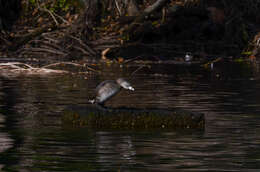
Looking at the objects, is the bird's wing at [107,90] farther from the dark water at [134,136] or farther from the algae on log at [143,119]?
the dark water at [134,136]

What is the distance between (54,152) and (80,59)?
90.1 feet

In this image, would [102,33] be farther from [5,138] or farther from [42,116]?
[5,138]

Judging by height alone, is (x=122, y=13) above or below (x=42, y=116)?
above

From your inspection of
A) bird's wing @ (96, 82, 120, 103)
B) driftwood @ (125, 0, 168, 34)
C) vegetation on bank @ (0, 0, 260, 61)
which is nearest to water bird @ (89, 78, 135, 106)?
bird's wing @ (96, 82, 120, 103)

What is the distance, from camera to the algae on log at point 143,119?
43.8 feet

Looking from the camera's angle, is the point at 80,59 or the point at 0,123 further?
the point at 80,59

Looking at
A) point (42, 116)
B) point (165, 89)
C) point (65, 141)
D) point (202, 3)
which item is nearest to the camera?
point (65, 141)

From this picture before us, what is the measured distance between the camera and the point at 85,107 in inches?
541

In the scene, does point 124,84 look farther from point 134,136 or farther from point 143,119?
point 134,136

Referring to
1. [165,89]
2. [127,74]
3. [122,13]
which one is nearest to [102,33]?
[122,13]

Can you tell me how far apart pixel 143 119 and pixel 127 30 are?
2858cm

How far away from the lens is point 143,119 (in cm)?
1337

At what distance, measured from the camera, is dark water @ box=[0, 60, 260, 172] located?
9.84 meters

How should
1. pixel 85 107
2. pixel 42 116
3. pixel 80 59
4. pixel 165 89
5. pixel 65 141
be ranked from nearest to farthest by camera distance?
pixel 65 141, pixel 85 107, pixel 42 116, pixel 165 89, pixel 80 59
